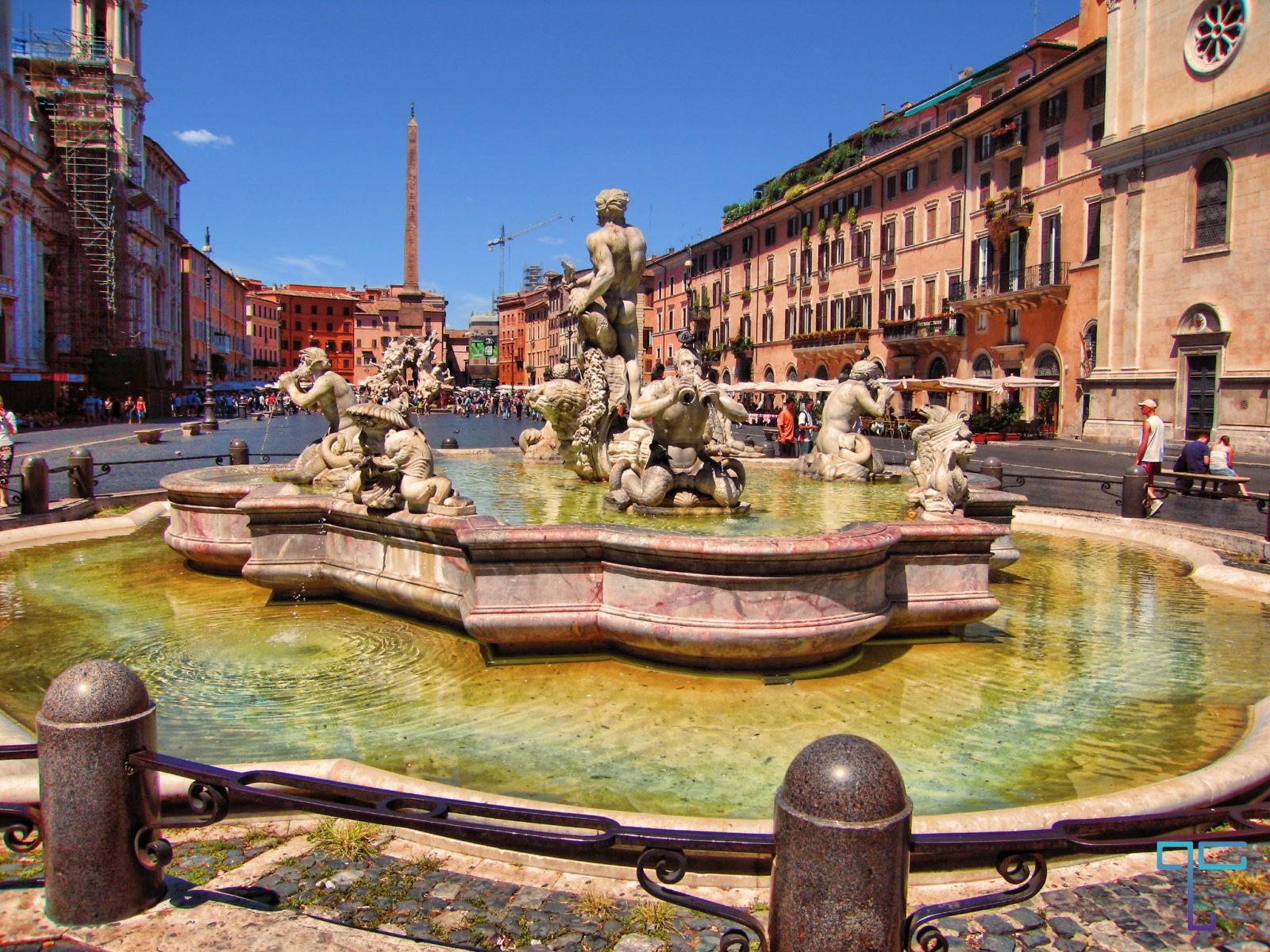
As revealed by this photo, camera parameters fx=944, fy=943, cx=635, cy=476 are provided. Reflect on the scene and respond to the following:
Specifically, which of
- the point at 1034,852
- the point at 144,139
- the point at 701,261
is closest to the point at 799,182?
the point at 701,261

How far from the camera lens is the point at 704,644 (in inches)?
200

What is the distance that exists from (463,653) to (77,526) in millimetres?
6476

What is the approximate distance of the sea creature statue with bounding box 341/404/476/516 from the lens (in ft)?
20.1

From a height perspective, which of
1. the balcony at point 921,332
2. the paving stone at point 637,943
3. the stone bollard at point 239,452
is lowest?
the paving stone at point 637,943

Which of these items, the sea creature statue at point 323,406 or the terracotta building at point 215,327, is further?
the terracotta building at point 215,327

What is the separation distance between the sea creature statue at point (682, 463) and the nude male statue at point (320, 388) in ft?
10.5

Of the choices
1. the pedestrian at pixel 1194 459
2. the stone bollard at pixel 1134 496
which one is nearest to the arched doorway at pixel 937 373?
the pedestrian at pixel 1194 459

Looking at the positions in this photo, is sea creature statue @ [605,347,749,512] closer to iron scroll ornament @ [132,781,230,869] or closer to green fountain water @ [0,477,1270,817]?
green fountain water @ [0,477,1270,817]

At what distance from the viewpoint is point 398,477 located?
6.25 metres

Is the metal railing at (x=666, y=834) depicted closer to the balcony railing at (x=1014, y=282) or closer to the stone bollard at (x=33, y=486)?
the stone bollard at (x=33, y=486)

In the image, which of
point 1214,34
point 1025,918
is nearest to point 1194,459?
point 1025,918

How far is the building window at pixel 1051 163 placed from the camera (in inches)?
1337

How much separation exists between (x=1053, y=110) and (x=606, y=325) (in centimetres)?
3055

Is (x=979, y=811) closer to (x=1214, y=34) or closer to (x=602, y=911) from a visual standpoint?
(x=602, y=911)
